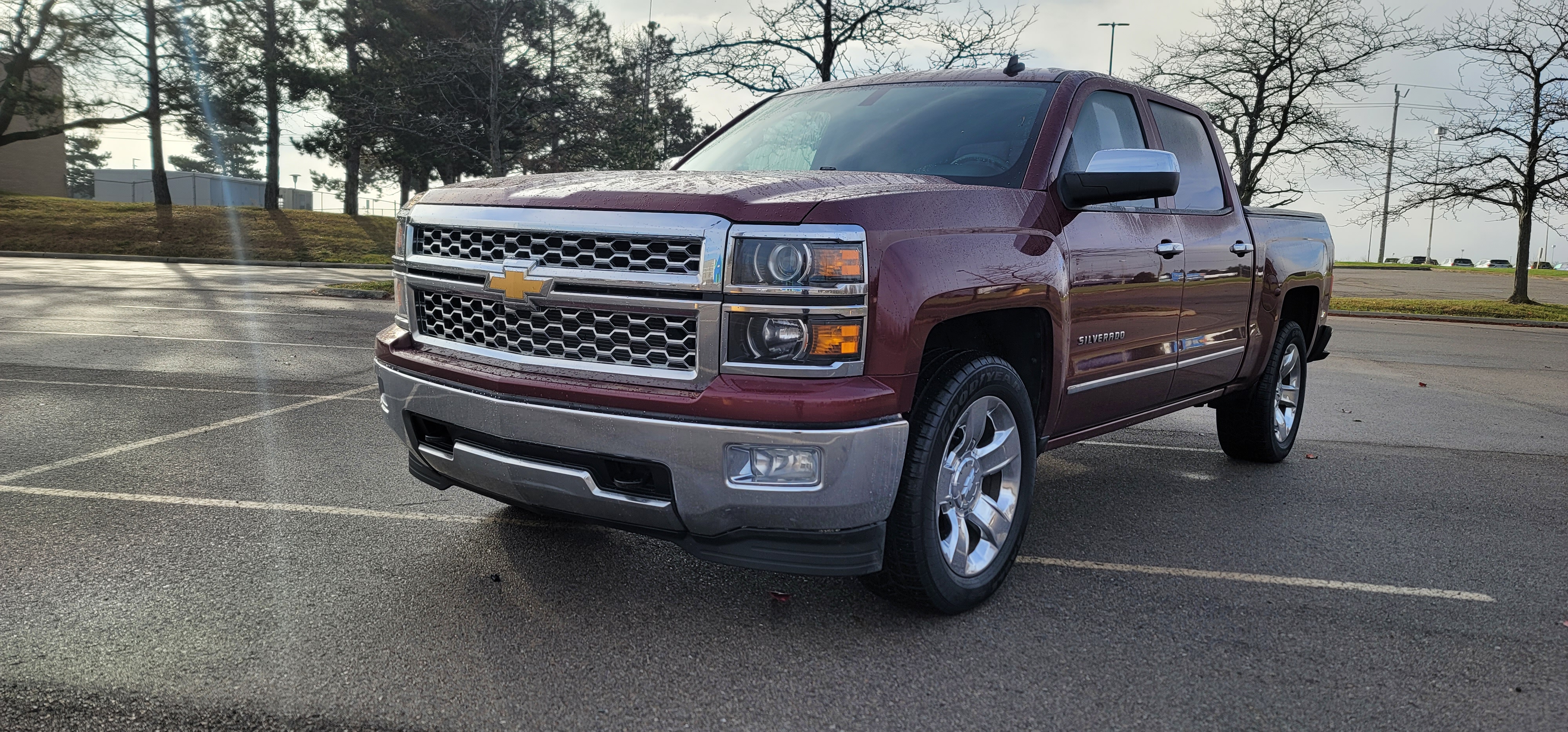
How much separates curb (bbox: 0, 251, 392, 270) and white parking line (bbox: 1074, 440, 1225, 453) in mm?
22547

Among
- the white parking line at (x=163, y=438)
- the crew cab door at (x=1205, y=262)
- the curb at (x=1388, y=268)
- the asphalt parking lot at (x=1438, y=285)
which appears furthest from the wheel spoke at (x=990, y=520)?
the curb at (x=1388, y=268)

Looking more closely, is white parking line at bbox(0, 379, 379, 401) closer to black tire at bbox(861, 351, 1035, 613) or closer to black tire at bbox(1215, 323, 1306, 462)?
black tire at bbox(861, 351, 1035, 613)

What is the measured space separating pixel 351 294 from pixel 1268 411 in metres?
14.5

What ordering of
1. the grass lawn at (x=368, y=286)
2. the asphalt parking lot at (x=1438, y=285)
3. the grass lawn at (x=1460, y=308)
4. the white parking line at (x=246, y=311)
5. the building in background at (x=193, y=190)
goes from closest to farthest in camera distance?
1. the white parking line at (x=246, y=311)
2. the grass lawn at (x=368, y=286)
3. the grass lawn at (x=1460, y=308)
4. the asphalt parking lot at (x=1438, y=285)
5. the building in background at (x=193, y=190)

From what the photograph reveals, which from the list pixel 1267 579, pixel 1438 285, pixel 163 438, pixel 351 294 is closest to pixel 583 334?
pixel 1267 579

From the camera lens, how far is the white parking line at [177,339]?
402 inches

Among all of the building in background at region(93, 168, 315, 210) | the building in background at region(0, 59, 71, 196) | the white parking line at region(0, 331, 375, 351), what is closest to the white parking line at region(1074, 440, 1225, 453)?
the white parking line at region(0, 331, 375, 351)

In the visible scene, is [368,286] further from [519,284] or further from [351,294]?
[519,284]

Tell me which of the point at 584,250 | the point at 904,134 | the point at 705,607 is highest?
the point at 904,134

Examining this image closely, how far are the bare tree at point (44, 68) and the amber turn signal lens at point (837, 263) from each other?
111 feet

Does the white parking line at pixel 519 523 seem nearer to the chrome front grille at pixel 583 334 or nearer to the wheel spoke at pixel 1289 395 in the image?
the chrome front grille at pixel 583 334

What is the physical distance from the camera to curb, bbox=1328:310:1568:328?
68.6ft

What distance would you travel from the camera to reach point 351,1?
3572 cm

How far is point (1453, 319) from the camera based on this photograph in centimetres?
2109
